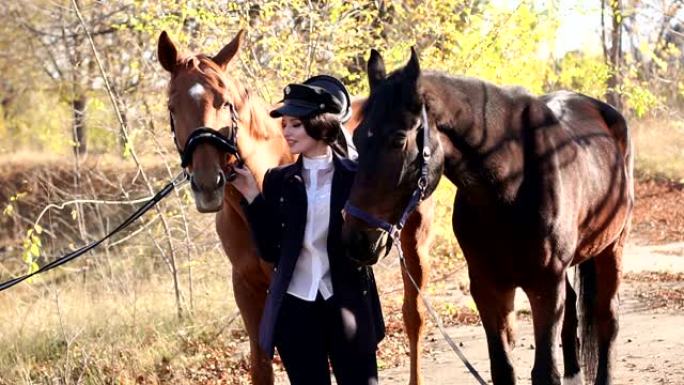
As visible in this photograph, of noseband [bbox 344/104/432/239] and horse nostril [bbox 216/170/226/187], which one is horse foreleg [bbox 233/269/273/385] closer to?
horse nostril [bbox 216/170/226/187]

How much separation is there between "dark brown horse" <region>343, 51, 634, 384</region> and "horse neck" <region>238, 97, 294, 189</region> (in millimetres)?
958

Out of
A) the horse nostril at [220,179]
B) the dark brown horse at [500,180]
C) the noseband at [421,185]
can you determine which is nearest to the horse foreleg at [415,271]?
the dark brown horse at [500,180]

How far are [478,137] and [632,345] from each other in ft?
12.6

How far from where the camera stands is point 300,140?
3.73 meters

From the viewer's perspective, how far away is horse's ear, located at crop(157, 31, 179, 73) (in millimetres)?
4422

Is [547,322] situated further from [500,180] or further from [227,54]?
[227,54]

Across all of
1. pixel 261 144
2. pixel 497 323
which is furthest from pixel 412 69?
→ pixel 497 323

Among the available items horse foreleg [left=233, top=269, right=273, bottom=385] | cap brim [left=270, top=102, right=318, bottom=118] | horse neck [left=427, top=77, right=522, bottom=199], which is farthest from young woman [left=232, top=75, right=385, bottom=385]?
horse foreleg [left=233, top=269, right=273, bottom=385]

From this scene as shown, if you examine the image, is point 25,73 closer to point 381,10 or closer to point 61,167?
point 61,167

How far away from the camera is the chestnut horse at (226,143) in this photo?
13.0 ft

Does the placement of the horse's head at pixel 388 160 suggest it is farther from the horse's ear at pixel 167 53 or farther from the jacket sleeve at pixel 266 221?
the horse's ear at pixel 167 53

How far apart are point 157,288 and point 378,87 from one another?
7132mm

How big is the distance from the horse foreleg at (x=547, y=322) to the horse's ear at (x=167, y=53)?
200 cm

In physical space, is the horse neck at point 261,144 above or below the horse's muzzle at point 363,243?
above
